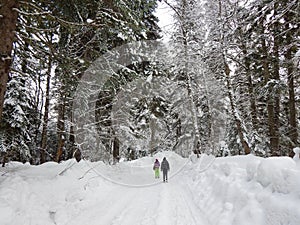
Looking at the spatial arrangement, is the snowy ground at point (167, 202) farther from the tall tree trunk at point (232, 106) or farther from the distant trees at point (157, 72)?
the tall tree trunk at point (232, 106)

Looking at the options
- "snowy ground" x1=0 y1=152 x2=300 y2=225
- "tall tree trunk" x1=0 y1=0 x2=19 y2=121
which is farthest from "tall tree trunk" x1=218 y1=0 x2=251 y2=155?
"tall tree trunk" x1=0 y1=0 x2=19 y2=121

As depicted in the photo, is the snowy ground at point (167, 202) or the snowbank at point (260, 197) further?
the snowy ground at point (167, 202)

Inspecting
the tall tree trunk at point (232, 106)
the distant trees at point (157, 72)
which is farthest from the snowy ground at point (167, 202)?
the tall tree trunk at point (232, 106)

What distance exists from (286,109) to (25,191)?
18.8m

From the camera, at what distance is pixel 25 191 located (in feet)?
20.1

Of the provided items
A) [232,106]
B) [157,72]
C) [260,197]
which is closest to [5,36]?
[260,197]

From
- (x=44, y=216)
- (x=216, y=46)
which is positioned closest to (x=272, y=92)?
(x=216, y=46)

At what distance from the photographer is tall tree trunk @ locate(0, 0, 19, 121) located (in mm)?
5129

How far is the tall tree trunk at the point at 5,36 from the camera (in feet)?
16.8

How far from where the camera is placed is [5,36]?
17.1 feet

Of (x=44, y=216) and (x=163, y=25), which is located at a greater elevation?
(x=163, y=25)

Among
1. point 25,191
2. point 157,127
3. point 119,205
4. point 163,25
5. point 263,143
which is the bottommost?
point 119,205

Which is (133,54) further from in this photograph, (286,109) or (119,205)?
(286,109)

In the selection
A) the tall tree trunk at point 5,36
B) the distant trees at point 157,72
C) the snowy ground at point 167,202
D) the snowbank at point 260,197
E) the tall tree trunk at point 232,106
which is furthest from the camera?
the tall tree trunk at point 232,106
